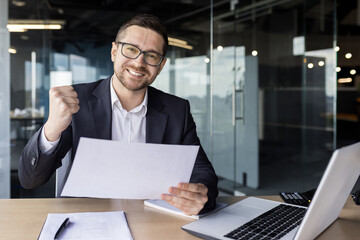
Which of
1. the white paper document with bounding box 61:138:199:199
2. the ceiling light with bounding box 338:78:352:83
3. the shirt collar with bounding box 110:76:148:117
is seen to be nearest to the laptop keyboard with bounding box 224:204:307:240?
the white paper document with bounding box 61:138:199:199

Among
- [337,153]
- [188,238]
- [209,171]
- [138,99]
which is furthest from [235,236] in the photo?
[138,99]

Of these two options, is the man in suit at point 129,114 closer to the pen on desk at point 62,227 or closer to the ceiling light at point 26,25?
the pen on desk at point 62,227

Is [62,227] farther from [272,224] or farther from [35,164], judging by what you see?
[272,224]

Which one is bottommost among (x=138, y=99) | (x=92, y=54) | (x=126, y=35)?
(x=138, y=99)

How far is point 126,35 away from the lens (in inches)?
63.1

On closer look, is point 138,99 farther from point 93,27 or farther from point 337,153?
point 93,27

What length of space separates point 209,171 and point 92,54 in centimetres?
329

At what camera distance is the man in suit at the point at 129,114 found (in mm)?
1336

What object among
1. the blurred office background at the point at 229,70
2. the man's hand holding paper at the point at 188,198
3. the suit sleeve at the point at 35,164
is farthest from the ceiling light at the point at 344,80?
the suit sleeve at the point at 35,164

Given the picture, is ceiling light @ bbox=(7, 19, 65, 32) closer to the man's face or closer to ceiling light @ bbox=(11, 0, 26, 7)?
ceiling light @ bbox=(11, 0, 26, 7)

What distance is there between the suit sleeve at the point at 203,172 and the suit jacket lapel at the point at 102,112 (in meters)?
0.40

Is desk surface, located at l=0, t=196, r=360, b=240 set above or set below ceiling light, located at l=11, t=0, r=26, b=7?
below

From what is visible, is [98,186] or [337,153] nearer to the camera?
[337,153]

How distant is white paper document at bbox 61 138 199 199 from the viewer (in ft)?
3.36
